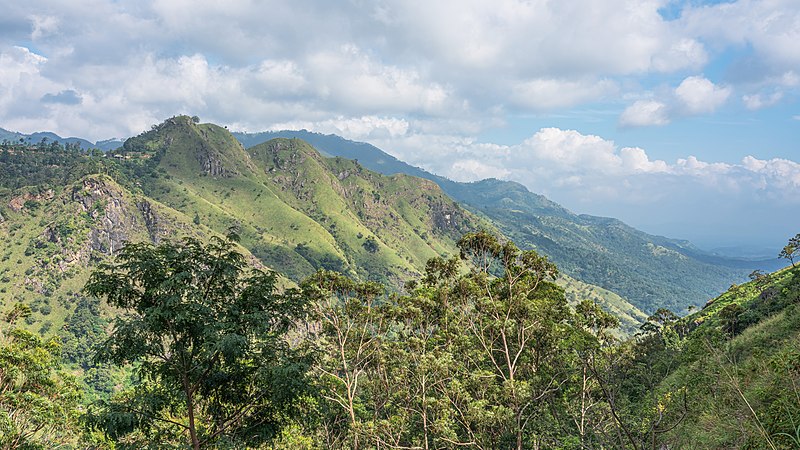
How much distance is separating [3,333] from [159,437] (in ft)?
35.8

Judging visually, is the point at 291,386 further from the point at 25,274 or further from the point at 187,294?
the point at 25,274

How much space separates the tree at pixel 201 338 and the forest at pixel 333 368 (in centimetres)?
6

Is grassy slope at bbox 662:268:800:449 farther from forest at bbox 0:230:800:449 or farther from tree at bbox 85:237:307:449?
tree at bbox 85:237:307:449

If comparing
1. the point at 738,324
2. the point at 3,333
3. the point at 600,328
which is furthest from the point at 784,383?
the point at 738,324

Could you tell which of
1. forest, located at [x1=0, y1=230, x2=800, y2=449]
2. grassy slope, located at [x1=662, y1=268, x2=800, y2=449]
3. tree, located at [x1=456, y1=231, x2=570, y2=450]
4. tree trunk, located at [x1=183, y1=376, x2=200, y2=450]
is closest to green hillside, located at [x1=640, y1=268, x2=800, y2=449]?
grassy slope, located at [x1=662, y1=268, x2=800, y2=449]

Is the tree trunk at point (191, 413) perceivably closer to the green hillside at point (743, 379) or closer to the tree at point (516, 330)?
the tree at point (516, 330)

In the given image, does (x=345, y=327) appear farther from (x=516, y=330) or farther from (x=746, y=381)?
(x=746, y=381)

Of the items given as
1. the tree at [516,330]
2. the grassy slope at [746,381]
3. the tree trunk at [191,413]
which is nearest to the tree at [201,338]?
the tree trunk at [191,413]

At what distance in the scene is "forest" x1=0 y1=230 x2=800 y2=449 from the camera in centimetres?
1285

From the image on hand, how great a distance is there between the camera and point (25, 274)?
193 meters

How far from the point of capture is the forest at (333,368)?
12.9 meters

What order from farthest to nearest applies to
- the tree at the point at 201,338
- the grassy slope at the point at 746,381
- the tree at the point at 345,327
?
the tree at the point at 345,327
the tree at the point at 201,338
the grassy slope at the point at 746,381

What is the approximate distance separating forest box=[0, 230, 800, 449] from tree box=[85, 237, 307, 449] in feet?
0.20

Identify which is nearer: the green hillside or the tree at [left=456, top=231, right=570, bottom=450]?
the green hillside
